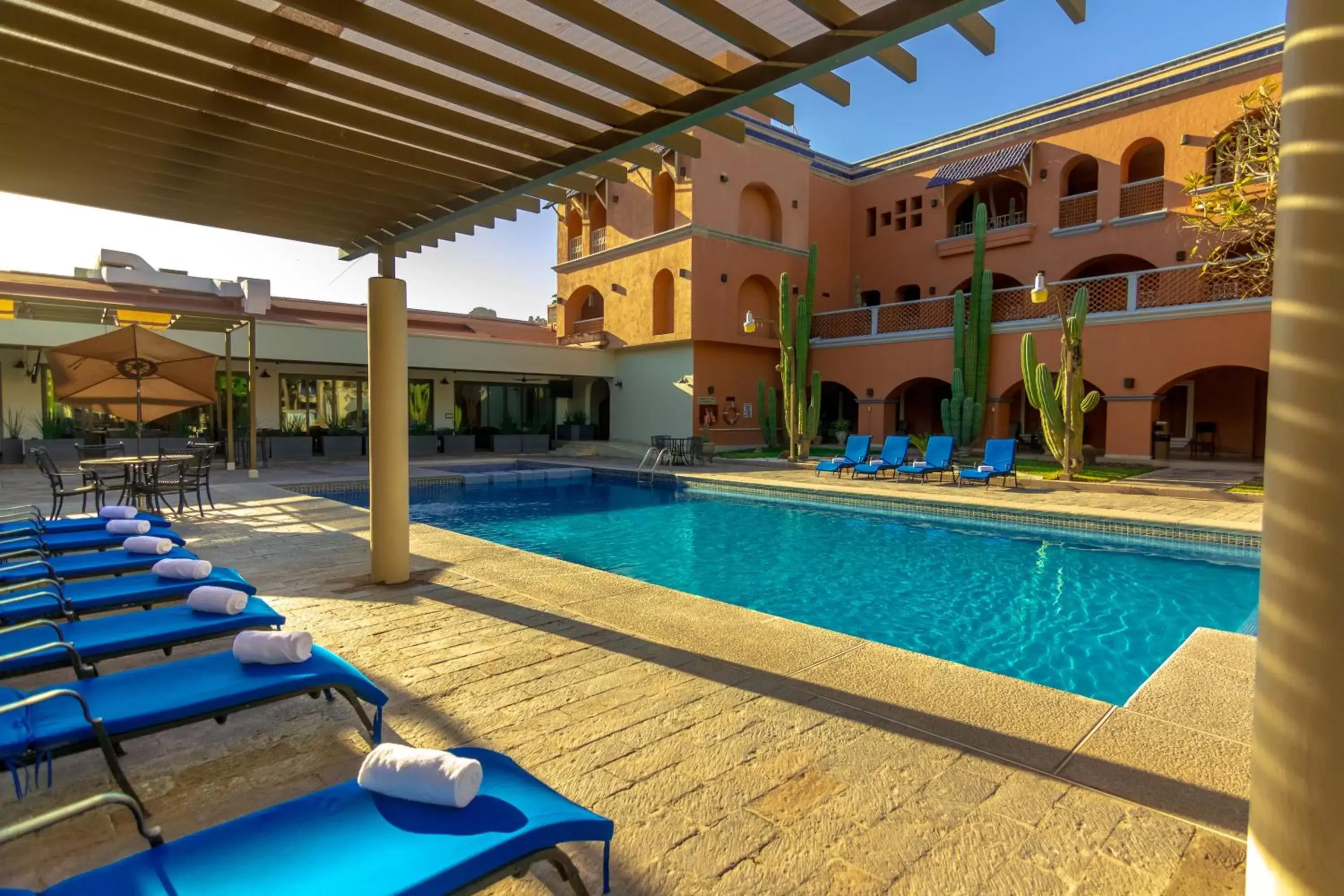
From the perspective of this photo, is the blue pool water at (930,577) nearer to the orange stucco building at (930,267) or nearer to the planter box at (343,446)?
the orange stucco building at (930,267)

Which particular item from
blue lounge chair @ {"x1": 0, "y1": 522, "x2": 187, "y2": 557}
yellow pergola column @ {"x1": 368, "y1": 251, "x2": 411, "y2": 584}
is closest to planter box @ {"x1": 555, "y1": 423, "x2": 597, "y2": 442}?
blue lounge chair @ {"x1": 0, "y1": 522, "x2": 187, "y2": 557}

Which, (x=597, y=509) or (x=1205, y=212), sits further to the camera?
(x=597, y=509)

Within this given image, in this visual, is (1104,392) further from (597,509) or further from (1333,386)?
(1333,386)

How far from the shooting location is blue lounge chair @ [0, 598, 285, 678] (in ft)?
9.82

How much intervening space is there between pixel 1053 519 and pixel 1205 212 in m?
6.01

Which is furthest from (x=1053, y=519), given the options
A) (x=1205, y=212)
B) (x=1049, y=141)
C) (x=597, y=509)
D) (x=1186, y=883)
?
(x=1049, y=141)

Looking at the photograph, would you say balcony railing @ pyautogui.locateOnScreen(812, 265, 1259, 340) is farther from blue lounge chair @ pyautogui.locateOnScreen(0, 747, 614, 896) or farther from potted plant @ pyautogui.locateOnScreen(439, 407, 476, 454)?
blue lounge chair @ pyautogui.locateOnScreen(0, 747, 614, 896)

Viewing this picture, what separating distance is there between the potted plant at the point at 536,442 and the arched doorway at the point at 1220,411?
696 inches

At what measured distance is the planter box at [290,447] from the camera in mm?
18891

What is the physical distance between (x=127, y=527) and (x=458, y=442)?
54.5ft

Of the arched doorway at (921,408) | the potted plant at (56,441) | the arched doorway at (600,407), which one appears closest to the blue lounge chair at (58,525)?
the potted plant at (56,441)

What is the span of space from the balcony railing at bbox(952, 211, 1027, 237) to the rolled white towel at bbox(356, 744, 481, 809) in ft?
74.4

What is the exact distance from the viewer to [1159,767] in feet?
8.98

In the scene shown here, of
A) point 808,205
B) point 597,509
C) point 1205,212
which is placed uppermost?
point 808,205
